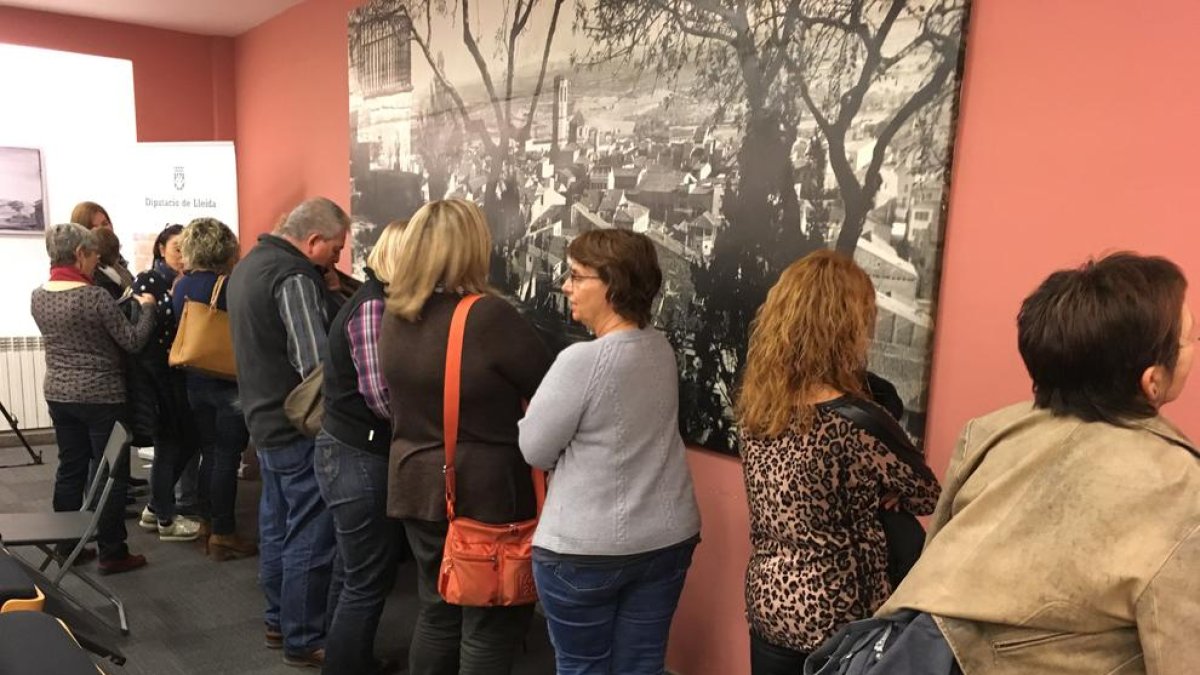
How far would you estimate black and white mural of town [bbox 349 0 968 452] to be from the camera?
1767 mm

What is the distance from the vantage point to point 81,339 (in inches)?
127

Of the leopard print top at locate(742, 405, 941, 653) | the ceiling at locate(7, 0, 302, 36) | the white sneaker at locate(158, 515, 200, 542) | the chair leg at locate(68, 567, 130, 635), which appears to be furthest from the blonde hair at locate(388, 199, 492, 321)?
the ceiling at locate(7, 0, 302, 36)

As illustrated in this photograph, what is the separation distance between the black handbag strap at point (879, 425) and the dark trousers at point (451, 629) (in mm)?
1018

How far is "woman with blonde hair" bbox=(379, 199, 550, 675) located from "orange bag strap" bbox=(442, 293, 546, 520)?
1cm

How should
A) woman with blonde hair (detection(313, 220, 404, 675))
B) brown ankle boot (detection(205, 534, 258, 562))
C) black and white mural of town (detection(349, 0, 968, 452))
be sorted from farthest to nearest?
brown ankle boot (detection(205, 534, 258, 562)) < woman with blonde hair (detection(313, 220, 404, 675)) < black and white mural of town (detection(349, 0, 968, 452))

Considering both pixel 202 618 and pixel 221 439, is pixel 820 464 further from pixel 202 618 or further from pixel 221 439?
pixel 221 439

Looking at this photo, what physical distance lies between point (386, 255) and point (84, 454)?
2331 mm

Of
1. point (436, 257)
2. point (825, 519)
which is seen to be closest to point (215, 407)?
point (436, 257)

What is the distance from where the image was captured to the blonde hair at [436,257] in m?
1.85

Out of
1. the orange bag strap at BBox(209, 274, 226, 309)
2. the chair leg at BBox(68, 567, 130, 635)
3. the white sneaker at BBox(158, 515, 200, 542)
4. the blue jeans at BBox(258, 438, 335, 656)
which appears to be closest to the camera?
the blue jeans at BBox(258, 438, 335, 656)

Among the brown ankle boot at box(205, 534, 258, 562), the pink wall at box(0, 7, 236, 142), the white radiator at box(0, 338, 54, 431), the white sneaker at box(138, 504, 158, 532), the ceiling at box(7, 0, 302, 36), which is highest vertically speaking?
the ceiling at box(7, 0, 302, 36)

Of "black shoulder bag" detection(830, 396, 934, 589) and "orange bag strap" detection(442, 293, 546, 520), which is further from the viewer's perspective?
"orange bag strap" detection(442, 293, 546, 520)

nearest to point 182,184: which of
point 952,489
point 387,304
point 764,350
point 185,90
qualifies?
point 185,90

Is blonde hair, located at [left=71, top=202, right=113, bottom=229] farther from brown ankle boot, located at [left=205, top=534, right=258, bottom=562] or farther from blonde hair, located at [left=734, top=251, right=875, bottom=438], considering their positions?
blonde hair, located at [left=734, top=251, right=875, bottom=438]
